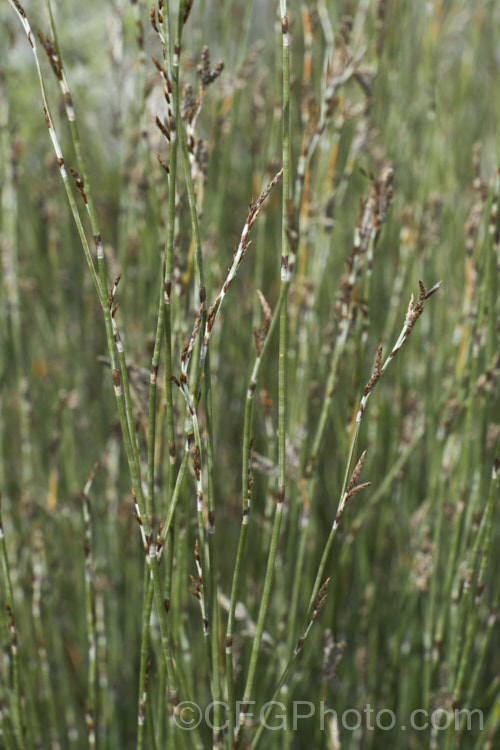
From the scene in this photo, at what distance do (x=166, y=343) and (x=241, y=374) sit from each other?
0.71 meters

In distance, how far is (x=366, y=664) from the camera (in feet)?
3.62

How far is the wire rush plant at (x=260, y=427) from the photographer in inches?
28.2

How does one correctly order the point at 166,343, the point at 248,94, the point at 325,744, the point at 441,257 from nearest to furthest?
the point at 166,343, the point at 325,744, the point at 441,257, the point at 248,94

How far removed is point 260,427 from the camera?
139cm

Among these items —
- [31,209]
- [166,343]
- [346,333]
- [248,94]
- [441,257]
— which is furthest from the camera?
[248,94]

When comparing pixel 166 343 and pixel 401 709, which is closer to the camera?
pixel 166 343

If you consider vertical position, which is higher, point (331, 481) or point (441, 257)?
point (441, 257)

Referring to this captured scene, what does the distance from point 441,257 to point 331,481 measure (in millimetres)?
499

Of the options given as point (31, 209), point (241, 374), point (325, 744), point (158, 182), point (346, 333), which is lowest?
point (325, 744)

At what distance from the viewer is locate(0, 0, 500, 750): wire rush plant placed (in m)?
0.72

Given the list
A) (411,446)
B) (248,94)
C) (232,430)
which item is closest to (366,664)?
(411,446)

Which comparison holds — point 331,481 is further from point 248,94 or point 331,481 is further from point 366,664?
point 248,94

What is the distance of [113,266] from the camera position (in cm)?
106

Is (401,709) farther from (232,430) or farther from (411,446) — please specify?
(232,430)
